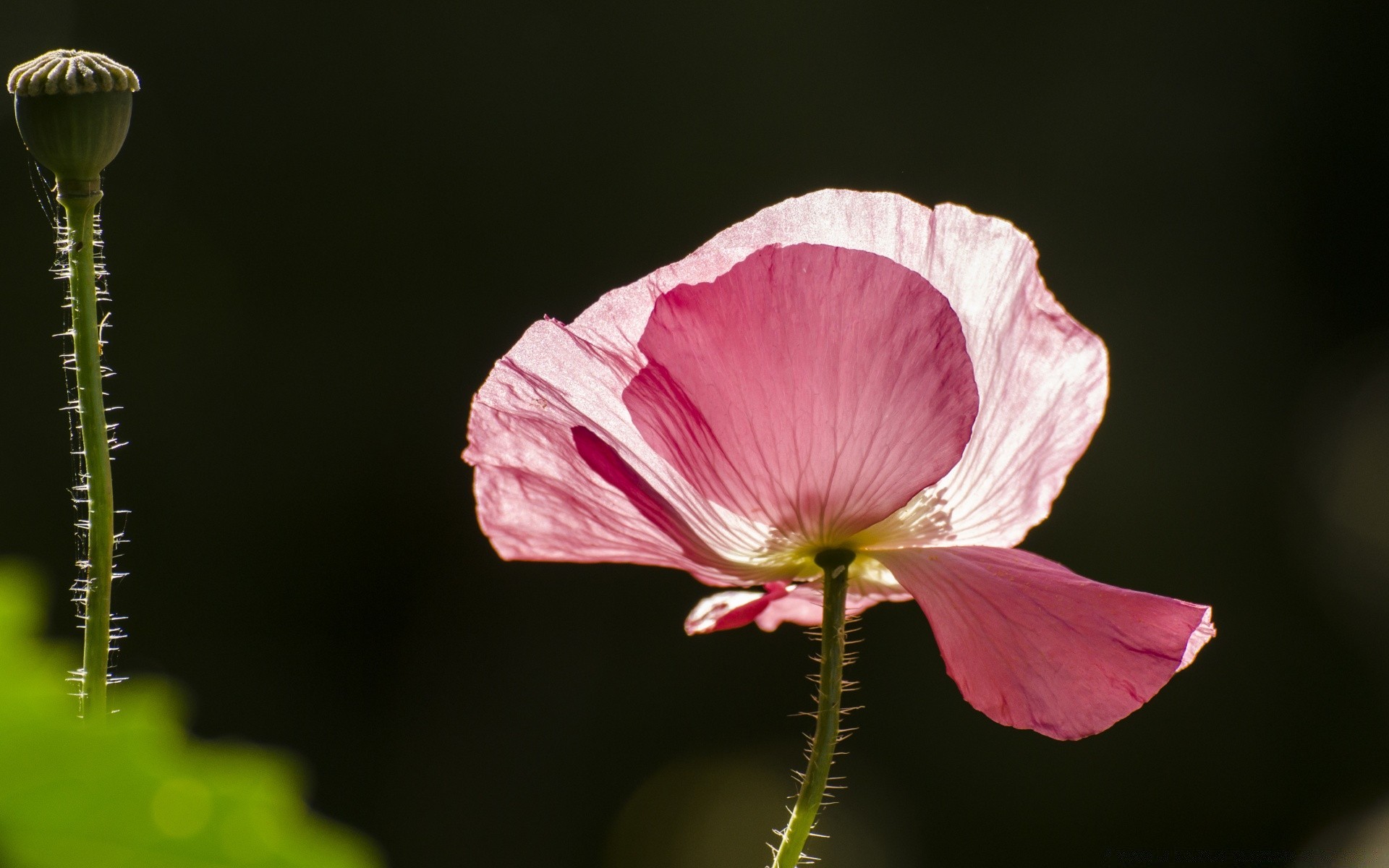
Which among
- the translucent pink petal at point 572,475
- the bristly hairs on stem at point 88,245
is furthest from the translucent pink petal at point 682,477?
the bristly hairs on stem at point 88,245

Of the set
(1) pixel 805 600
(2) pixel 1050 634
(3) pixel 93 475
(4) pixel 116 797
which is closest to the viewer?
(4) pixel 116 797

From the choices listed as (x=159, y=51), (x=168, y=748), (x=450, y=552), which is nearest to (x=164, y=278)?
(x=159, y=51)

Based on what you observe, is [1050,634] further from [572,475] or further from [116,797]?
[116,797]

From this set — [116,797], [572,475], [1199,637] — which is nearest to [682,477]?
[572,475]

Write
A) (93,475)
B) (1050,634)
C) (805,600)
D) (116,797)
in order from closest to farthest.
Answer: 1. (116,797)
2. (93,475)
3. (1050,634)
4. (805,600)

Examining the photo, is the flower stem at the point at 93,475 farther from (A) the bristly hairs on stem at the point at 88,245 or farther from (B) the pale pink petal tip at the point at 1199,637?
(B) the pale pink petal tip at the point at 1199,637

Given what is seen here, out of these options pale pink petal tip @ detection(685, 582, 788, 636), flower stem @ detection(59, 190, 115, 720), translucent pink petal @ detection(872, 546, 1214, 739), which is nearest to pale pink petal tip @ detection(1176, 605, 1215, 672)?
translucent pink petal @ detection(872, 546, 1214, 739)

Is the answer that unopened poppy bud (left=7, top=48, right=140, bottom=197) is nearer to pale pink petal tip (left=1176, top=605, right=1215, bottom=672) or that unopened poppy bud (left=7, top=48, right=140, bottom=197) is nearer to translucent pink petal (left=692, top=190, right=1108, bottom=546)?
translucent pink petal (left=692, top=190, right=1108, bottom=546)
